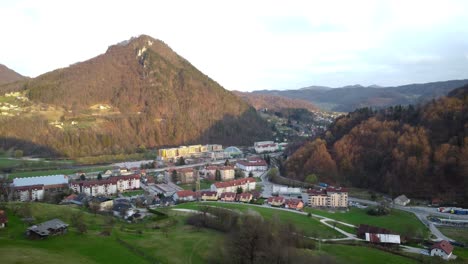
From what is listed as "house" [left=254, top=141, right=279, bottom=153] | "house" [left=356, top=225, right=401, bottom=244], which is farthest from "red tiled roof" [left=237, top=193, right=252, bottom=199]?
"house" [left=254, top=141, right=279, bottom=153]

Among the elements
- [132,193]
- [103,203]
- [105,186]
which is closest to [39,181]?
[105,186]

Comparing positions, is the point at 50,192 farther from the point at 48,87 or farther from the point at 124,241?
the point at 48,87

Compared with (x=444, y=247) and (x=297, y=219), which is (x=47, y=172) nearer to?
(x=297, y=219)

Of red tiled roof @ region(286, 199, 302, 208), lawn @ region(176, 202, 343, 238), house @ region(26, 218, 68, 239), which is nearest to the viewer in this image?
house @ region(26, 218, 68, 239)

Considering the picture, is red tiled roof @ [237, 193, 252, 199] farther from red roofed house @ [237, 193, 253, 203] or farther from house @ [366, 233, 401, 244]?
house @ [366, 233, 401, 244]

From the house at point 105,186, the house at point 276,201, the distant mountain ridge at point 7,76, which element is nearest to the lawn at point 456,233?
the house at point 276,201
